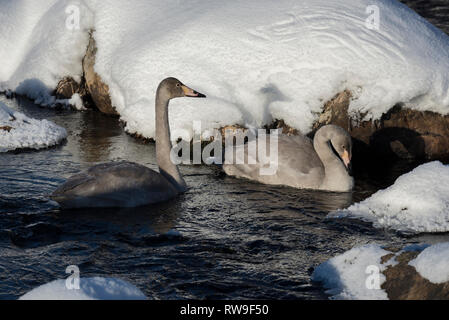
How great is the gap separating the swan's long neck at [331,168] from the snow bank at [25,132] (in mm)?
3449

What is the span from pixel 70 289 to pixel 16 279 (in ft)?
4.65

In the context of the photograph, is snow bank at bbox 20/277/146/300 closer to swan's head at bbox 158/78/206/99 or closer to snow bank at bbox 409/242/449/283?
snow bank at bbox 409/242/449/283

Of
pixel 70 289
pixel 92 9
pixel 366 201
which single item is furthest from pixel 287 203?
pixel 92 9

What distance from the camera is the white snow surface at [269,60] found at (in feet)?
29.4

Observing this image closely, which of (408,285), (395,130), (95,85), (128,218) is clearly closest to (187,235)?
(128,218)

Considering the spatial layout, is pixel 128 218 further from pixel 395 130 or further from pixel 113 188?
pixel 395 130

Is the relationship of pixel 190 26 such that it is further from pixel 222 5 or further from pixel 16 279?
pixel 16 279

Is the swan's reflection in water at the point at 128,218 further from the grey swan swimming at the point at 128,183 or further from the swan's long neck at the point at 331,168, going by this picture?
the swan's long neck at the point at 331,168

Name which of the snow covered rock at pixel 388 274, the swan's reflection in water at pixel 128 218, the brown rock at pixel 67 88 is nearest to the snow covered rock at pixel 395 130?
the swan's reflection in water at pixel 128 218

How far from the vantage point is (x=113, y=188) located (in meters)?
6.97

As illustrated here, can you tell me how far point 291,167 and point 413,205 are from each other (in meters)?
1.61

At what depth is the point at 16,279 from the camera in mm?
5375

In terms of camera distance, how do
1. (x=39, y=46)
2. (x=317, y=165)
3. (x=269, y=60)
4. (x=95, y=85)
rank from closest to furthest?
(x=317, y=165) → (x=269, y=60) → (x=95, y=85) → (x=39, y=46)
